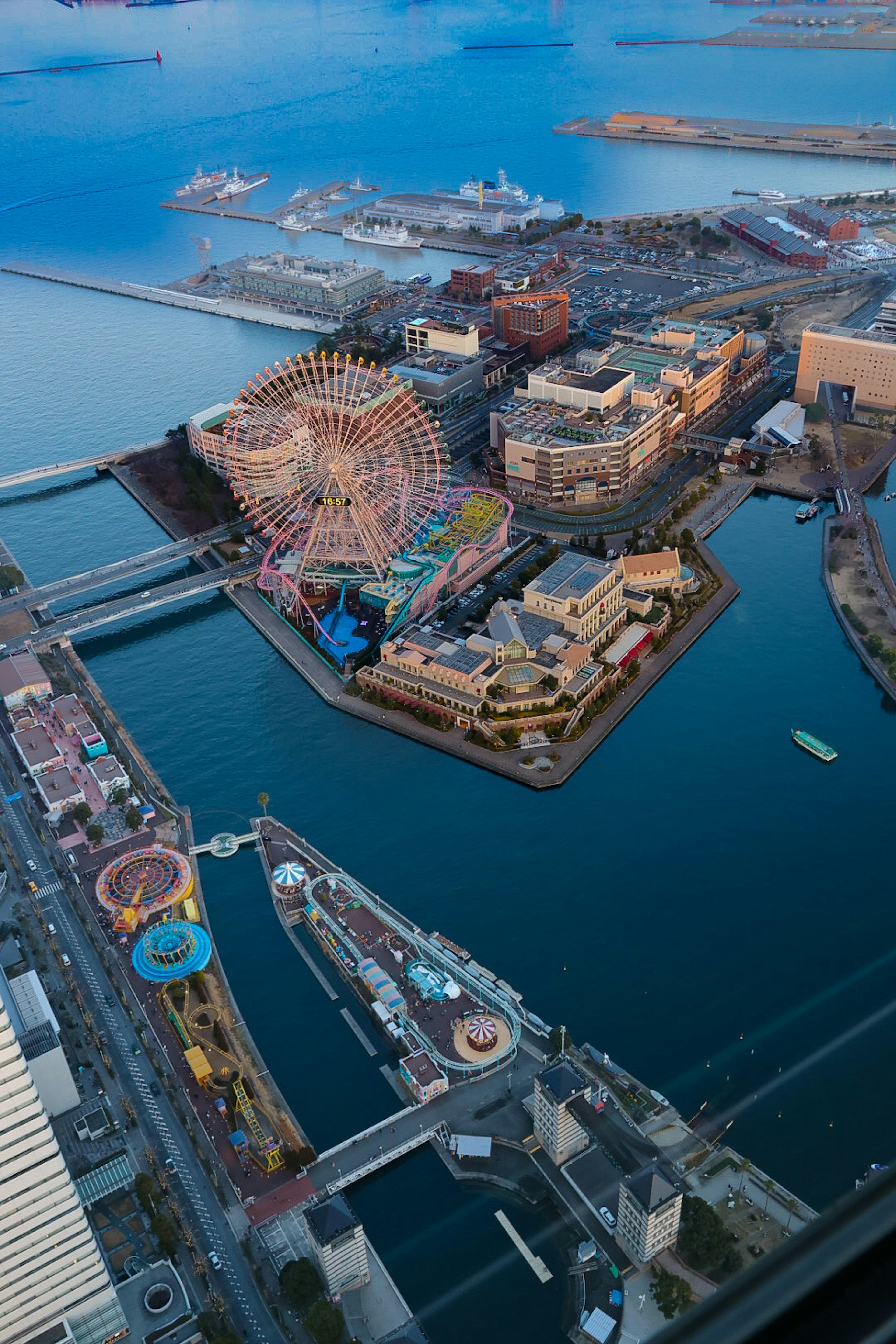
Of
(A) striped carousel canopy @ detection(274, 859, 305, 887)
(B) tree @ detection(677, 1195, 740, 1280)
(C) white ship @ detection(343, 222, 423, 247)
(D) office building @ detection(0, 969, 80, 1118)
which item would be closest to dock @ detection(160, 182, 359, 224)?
(C) white ship @ detection(343, 222, 423, 247)

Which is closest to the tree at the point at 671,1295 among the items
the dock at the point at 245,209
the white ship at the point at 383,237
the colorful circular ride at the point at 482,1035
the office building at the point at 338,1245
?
the office building at the point at 338,1245

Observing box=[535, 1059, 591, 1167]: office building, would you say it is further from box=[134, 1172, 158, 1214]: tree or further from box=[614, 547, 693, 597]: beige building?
box=[614, 547, 693, 597]: beige building

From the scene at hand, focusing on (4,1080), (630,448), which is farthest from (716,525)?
(4,1080)

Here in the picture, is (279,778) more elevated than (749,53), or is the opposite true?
(749,53)

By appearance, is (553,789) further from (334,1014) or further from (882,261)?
(882,261)

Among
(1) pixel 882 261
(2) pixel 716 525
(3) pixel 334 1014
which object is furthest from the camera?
(1) pixel 882 261

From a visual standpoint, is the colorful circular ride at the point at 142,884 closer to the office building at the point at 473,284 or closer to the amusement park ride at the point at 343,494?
the amusement park ride at the point at 343,494

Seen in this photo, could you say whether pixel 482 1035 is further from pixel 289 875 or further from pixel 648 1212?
pixel 289 875
